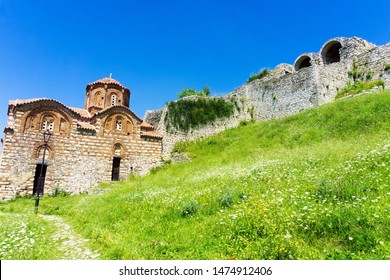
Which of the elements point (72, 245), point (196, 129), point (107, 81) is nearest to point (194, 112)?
point (196, 129)

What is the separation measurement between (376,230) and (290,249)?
5.13 ft

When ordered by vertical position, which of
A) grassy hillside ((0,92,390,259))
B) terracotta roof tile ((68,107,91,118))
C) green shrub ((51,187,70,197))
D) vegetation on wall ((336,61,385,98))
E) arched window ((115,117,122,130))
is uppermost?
vegetation on wall ((336,61,385,98))

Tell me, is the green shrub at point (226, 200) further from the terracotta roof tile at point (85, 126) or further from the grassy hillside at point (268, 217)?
the terracotta roof tile at point (85, 126)

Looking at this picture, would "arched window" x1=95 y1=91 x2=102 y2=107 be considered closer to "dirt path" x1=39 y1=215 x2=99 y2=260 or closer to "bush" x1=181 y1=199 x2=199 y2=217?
"dirt path" x1=39 y1=215 x2=99 y2=260

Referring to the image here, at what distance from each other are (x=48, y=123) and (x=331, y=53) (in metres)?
30.9

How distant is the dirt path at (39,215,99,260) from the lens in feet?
22.3

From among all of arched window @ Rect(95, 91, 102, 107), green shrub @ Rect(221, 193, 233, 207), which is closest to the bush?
green shrub @ Rect(221, 193, 233, 207)

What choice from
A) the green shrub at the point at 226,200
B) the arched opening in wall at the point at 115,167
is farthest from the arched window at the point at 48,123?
the green shrub at the point at 226,200

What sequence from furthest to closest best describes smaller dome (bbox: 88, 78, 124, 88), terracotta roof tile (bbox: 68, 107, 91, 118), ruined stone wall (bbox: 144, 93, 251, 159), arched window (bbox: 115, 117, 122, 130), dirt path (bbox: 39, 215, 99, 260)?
1. smaller dome (bbox: 88, 78, 124, 88)
2. terracotta roof tile (bbox: 68, 107, 91, 118)
3. ruined stone wall (bbox: 144, 93, 251, 159)
4. arched window (bbox: 115, 117, 122, 130)
5. dirt path (bbox: 39, 215, 99, 260)

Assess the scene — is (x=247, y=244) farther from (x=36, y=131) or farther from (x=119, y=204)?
(x=36, y=131)

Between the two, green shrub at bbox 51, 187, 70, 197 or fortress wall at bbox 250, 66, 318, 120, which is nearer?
green shrub at bbox 51, 187, 70, 197

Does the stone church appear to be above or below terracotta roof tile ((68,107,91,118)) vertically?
below

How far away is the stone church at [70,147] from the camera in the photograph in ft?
70.3

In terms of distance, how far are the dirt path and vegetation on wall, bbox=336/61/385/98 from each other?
24238mm
